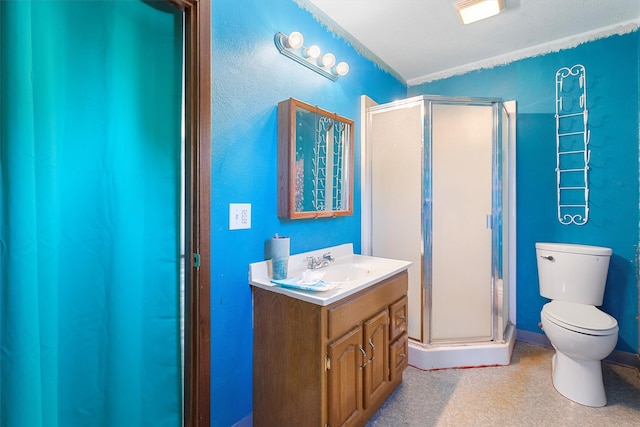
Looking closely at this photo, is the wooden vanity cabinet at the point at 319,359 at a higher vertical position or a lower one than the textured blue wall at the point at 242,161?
lower

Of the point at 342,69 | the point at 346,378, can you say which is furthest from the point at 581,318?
the point at 342,69

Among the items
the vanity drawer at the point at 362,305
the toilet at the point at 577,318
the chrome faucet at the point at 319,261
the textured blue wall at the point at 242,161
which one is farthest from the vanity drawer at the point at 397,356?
the toilet at the point at 577,318

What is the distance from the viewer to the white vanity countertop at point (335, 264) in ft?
4.24

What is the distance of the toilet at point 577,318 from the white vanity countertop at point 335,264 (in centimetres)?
100

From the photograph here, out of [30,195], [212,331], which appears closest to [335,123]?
[212,331]

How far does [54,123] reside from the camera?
937 mm

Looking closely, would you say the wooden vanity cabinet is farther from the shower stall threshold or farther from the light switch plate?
the shower stall threshold

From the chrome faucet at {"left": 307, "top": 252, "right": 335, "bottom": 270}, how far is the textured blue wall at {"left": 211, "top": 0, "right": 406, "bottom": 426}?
0.09 meters

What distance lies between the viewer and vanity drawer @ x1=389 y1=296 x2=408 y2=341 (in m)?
1.76

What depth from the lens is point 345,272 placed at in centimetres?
182

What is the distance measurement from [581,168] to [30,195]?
3093mm

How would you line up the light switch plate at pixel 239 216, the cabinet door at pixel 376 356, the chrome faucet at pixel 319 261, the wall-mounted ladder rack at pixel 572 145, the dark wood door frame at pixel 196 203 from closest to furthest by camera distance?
the dark wood door frame at pixel 196 203 < the light switch plate at pixel 239 216 < the cabinet door at pixel 376 356 < the chrome faucet at pixel 319 261 < the wall-mounted ladder rack at pixel 572 145

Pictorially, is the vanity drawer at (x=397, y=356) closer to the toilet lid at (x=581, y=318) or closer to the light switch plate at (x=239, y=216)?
the toilet lid at (x=581, y=318)

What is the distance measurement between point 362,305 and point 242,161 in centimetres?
90
